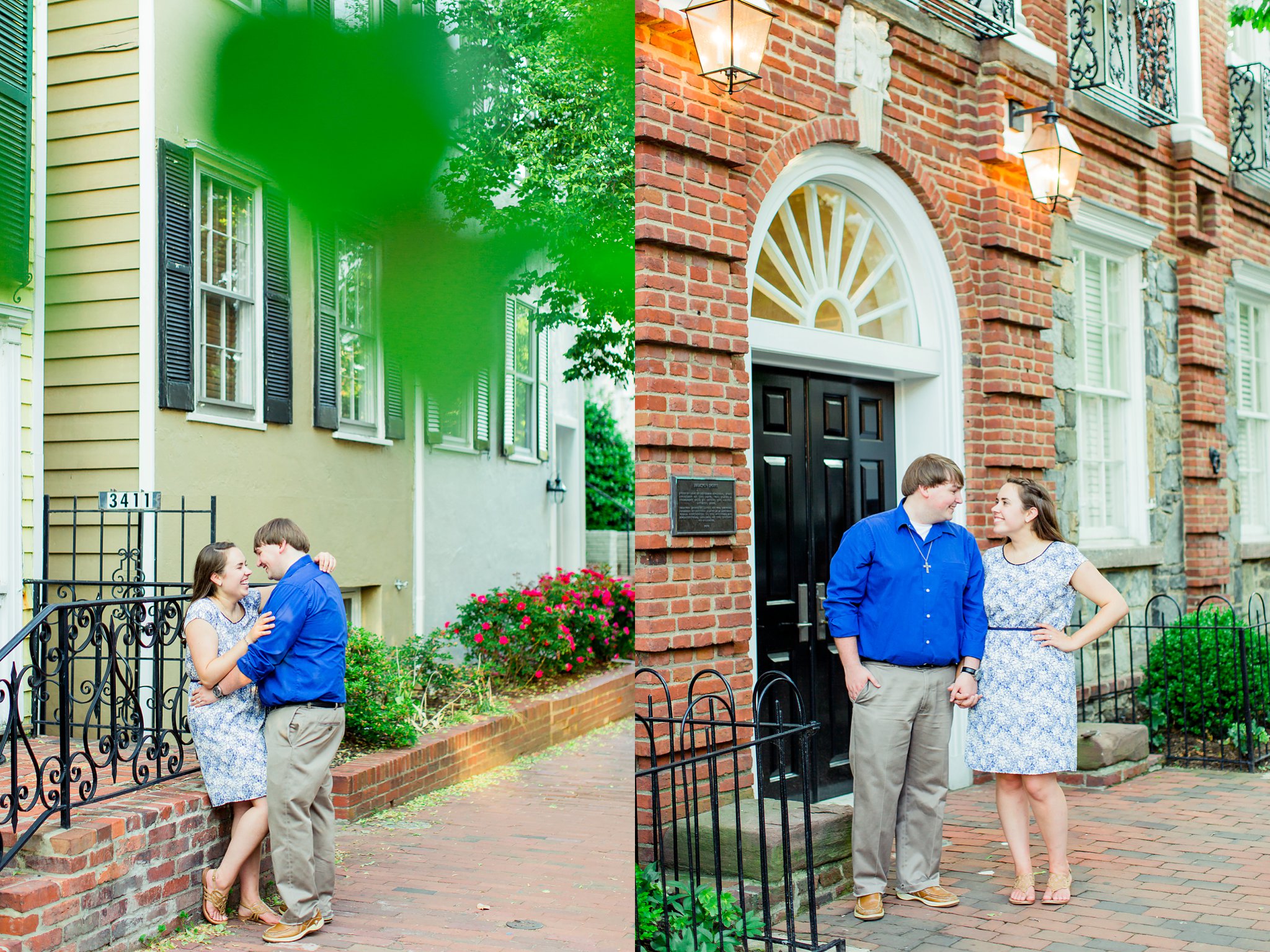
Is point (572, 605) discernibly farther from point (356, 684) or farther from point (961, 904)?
point (961, 904)

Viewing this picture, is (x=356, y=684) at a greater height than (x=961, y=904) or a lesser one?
greater

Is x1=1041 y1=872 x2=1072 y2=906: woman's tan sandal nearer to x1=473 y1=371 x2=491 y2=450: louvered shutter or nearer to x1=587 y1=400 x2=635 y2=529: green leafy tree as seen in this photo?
x1=587 y1=400 x2=635 y2=529: green leafy tree

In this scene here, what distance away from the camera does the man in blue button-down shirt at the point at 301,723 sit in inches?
108

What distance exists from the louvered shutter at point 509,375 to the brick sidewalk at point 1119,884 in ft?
8.65

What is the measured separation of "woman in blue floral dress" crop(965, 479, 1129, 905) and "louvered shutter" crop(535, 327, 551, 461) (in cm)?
259

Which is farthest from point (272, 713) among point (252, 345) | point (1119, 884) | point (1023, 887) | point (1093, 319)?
point (1093, 319)

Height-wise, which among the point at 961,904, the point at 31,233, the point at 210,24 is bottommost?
the point at 961,904

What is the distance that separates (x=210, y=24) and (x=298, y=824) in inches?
82.3

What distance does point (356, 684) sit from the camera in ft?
10.0

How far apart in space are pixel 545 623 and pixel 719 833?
137 centimetres

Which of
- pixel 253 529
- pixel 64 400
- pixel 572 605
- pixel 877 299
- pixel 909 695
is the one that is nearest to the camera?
pixel 64 400

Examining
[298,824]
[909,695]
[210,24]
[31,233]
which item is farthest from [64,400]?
[909,695]

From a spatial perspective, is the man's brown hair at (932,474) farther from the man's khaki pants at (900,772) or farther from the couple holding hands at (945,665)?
the man's khaki pants at (900,772)

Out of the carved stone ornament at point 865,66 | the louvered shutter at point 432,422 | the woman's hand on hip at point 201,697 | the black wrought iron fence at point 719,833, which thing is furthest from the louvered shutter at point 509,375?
the carved stone ornament at point 865,66
